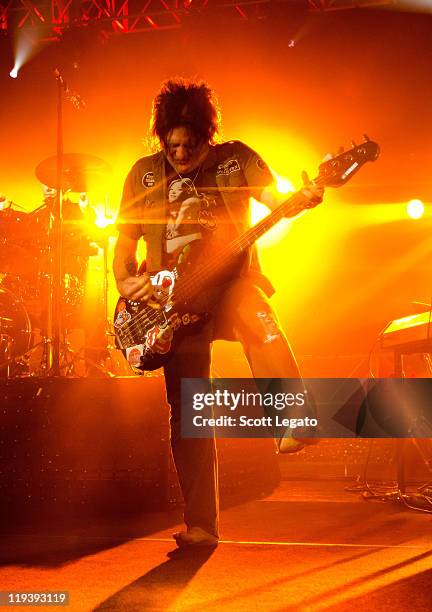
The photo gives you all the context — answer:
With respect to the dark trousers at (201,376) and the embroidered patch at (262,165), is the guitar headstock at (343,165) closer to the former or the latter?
the embroidered patch at (262,165)

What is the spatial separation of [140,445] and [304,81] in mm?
5147

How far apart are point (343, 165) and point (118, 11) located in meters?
5.13

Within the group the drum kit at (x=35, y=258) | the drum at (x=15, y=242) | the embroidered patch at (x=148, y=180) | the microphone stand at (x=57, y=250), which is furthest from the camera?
the drum at (x=15, y=242)

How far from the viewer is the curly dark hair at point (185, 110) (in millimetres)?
2256

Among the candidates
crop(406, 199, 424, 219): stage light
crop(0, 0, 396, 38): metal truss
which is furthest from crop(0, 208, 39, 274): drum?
crop(406, 199, 424, 219): stage light

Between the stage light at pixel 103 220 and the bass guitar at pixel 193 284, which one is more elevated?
the stage light at pixel 103 220

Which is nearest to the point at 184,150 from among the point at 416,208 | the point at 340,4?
the point at 340,4

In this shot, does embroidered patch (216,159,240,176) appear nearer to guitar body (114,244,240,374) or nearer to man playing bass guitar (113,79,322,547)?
man playing bass guitar (113,79,322,547)

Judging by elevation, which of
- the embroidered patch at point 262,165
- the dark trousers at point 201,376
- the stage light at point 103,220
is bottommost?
the dark trousers at point 201,376

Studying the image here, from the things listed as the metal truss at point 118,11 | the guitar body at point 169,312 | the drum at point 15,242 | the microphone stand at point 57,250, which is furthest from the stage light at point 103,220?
the guitar body at point 169,312

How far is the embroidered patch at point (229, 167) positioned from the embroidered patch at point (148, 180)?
0.78ft

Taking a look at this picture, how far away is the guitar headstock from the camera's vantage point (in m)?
2.05

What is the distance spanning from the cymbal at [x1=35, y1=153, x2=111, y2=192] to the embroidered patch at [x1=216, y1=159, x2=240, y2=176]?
377cm

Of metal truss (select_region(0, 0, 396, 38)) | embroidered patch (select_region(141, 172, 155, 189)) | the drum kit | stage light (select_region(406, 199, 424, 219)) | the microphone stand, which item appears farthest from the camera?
stage light (select_region(406, 199, 424, 219))
